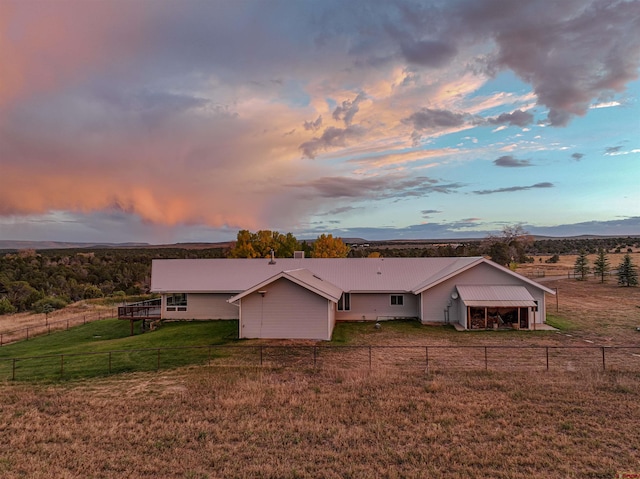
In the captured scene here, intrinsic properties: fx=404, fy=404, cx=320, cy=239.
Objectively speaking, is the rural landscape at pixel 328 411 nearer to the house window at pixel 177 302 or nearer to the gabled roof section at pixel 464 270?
the gabled roof section at pixel 464 270

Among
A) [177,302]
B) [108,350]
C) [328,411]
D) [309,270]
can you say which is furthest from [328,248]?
[328,411]

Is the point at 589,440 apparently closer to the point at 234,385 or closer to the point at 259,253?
the point at 234,385

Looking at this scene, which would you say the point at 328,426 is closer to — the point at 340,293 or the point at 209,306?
the point at 340,293

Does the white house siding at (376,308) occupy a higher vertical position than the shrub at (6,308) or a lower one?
higher

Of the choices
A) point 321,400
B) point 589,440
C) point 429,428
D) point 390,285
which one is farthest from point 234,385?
point 390,285

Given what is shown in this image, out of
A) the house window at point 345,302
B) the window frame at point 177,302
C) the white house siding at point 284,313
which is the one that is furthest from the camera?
the window frame at point 177,302

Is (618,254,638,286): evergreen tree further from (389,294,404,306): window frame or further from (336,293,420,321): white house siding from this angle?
(389,294,404,306): window frame

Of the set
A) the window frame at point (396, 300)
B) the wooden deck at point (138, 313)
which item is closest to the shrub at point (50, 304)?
the wooden deck at point (138, 313)
